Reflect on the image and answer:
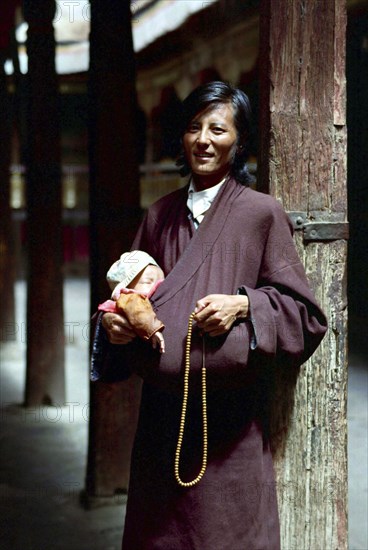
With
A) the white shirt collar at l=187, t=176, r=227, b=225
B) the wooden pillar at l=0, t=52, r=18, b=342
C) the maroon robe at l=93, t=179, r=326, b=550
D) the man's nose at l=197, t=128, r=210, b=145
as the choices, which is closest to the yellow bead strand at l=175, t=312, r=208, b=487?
the maroon robe at l=93, t=179, r=326, b=550

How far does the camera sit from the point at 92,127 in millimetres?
4180

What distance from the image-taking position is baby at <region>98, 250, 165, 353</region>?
1942 mm

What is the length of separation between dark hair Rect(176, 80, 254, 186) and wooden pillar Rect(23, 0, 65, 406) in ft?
12.6

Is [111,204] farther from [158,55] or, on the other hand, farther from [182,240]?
[158,55]

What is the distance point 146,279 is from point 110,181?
218cm

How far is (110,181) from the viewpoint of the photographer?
13.7 ft

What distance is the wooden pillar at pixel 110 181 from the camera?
414 centimetres

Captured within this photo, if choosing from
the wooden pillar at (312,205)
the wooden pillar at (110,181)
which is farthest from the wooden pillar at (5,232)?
the wooden pillar at (312,205)

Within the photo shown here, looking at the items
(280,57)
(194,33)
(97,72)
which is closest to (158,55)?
(194,33)

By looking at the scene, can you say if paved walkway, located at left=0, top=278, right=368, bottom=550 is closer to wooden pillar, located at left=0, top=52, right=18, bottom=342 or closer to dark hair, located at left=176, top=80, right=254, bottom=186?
dark hair, located at left=176, top=80, right=254, bottom=186

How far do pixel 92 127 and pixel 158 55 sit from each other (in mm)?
5928

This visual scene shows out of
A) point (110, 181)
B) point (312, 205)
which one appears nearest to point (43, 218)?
point (110, 181)

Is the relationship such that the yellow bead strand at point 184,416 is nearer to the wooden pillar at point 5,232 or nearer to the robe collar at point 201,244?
the robe collar at point 201,244

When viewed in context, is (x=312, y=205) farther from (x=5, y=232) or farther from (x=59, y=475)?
(x=5, y=232)
